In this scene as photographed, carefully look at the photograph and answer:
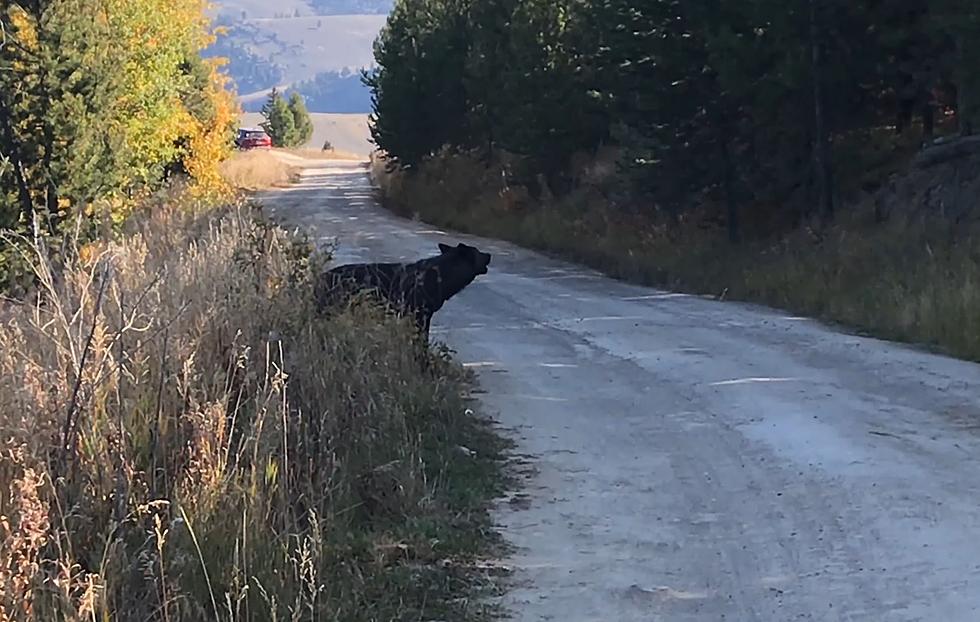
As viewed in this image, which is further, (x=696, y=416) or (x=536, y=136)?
(x=536, y=136)

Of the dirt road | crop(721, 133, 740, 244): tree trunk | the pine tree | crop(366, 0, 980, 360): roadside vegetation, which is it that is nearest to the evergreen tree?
the pine tree

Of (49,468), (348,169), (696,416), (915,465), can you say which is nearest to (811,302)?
(696,416)

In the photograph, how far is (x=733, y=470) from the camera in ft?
25.6

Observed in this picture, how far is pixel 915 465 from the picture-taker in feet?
25.1

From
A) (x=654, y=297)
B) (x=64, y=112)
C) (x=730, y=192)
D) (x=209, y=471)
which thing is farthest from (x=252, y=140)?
(x=209, y=471)

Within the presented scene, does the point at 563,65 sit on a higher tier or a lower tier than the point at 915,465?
higher

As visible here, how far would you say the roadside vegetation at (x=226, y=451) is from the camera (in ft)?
15.8

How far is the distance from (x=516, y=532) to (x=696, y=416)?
309 centimetres

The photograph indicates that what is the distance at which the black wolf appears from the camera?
1095 cm

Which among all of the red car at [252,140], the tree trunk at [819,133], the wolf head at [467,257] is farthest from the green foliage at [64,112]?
the red car at [252,140]

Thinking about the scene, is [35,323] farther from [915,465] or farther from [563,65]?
[563,65]

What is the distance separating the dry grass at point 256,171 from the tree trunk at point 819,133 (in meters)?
34.5

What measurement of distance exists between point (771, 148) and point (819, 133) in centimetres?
263

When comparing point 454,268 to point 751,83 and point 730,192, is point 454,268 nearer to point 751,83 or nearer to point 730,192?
point 751,83
